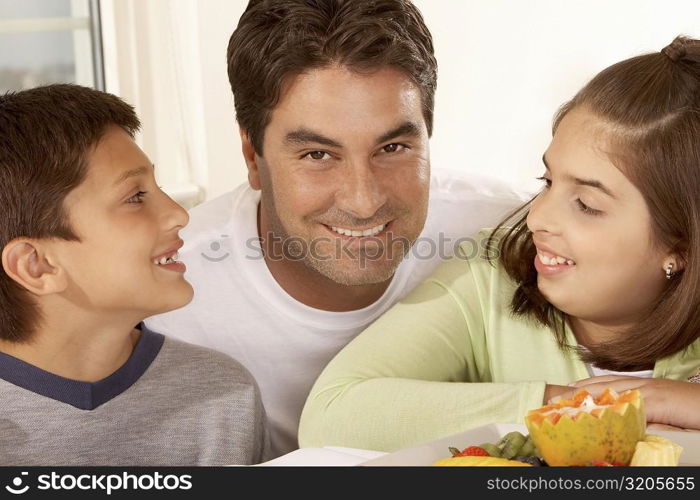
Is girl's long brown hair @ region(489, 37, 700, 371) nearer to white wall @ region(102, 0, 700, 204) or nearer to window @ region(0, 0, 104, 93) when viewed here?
white wall @ region(102, 0, 700, 204)

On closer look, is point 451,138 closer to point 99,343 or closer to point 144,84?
point 144,84

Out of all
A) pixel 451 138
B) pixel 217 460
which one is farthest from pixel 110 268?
pixel 451 138

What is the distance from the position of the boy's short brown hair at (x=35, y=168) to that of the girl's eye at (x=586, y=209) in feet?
2.61

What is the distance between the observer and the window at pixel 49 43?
10.9ft

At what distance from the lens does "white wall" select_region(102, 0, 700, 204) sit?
341cm

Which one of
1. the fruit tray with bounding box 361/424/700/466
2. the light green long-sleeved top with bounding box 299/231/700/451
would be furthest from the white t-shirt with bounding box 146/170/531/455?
the fruit tray with bounding box 361/424/700/466

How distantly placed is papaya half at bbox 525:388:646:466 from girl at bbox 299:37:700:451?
1.35 feet

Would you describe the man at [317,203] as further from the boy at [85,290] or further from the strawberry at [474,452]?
the strawberry at [474,452]

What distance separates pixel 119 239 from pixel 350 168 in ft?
1.45

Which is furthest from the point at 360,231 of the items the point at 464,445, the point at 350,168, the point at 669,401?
the point at 464,445

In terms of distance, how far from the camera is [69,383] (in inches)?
62.1

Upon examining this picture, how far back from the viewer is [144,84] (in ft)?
11.2

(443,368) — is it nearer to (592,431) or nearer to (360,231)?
(360,231)
